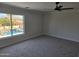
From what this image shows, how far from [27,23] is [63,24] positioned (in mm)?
2625

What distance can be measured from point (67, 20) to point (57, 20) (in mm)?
889

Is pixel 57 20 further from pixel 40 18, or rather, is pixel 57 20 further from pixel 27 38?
pixel 27 38

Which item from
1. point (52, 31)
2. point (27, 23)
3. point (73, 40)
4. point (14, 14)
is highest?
point (14, 14)

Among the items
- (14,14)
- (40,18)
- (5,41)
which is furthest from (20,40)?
(40,18)

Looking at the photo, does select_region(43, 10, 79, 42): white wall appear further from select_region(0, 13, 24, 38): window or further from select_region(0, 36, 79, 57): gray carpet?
select_region(0, 13, 24, 38): window

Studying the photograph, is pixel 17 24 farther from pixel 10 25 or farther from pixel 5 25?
pixel 5 25

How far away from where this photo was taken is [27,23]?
599cm

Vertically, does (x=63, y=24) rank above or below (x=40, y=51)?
above

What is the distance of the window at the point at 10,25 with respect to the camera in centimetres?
439

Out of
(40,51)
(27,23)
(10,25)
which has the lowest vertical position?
(40,51)

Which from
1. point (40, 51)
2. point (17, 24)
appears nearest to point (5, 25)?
point (17, 24)

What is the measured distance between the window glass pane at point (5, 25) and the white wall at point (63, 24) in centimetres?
366

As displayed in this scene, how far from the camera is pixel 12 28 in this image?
Result: 16.3 feet

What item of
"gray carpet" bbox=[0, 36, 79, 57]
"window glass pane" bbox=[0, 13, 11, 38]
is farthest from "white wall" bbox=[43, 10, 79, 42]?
"window glass pane" bbox=[0, 13, 11, 38]
